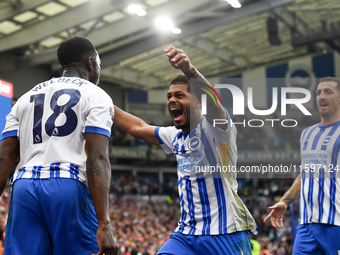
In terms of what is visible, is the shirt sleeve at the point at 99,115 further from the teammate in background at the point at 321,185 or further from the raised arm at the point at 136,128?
the teammate in background at the point at 321,185

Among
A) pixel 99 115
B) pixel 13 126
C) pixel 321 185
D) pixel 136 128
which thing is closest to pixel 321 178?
pixel 321 185

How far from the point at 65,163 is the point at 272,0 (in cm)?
1830

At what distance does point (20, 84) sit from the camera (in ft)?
77.7

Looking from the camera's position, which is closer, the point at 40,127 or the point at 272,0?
the point at 40,127

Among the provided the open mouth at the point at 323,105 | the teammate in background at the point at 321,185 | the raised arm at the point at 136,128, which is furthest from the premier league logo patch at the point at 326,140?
→ the raised arm at the point at 136,128

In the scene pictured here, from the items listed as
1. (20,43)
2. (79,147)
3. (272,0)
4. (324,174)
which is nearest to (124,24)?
(20,43)

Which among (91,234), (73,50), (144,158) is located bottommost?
(91,234)

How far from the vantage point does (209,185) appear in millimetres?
4262

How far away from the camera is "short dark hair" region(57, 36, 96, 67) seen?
132 inches

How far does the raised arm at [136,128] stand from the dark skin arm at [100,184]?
6.44ft

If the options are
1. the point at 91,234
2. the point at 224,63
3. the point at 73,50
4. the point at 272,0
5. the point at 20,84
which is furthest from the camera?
the point at 224,63

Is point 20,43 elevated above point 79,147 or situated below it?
above

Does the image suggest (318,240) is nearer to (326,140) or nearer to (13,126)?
(326,140)

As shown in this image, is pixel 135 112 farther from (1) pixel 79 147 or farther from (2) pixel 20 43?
(1) pixel 79 147
